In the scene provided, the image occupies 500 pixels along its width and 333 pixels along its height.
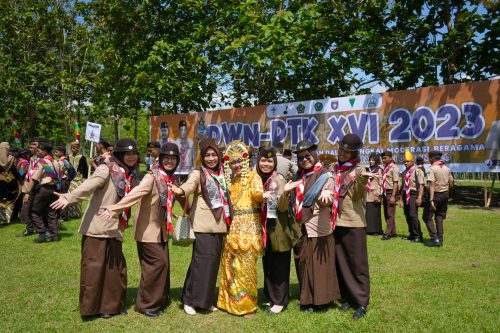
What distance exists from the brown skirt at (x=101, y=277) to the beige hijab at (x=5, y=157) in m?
7.03

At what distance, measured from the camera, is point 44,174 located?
8.20 meters

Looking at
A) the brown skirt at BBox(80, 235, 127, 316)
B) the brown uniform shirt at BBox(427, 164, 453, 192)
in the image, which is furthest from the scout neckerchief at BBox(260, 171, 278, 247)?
the brown uniform shirt at BBox(427, 164, 453, 192)

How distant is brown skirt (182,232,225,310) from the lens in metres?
4.77

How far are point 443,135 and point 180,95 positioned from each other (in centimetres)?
893

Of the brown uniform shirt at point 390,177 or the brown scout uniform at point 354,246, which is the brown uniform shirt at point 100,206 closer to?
the brown scout uniform at point 354,246

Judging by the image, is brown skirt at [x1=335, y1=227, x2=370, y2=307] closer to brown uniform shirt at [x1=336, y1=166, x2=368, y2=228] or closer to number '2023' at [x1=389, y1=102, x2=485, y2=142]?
brown uniform shirt at [x1=336, y1=166, x2=368, y2=228]

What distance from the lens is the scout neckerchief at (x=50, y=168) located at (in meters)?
8.15

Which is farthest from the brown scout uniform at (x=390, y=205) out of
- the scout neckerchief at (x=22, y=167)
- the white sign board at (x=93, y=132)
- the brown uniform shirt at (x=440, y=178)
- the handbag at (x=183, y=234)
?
the white sign board at (x=93, y=132)

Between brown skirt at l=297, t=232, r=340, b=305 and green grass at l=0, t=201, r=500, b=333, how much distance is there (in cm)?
18

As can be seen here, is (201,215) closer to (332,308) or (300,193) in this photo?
(300,193)

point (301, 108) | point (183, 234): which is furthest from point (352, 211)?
point (301, 108)

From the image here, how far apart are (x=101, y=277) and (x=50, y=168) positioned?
4.31 m

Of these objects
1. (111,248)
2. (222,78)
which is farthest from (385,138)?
(111,248)

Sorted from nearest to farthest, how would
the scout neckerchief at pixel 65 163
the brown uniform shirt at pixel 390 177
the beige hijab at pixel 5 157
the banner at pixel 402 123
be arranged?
the scout neckerchief at pixel 65 163 → the brown uniform shirt at pixel 390 177 → the beige hijab at pixel 5 157 → the banner at pixel 402 123
